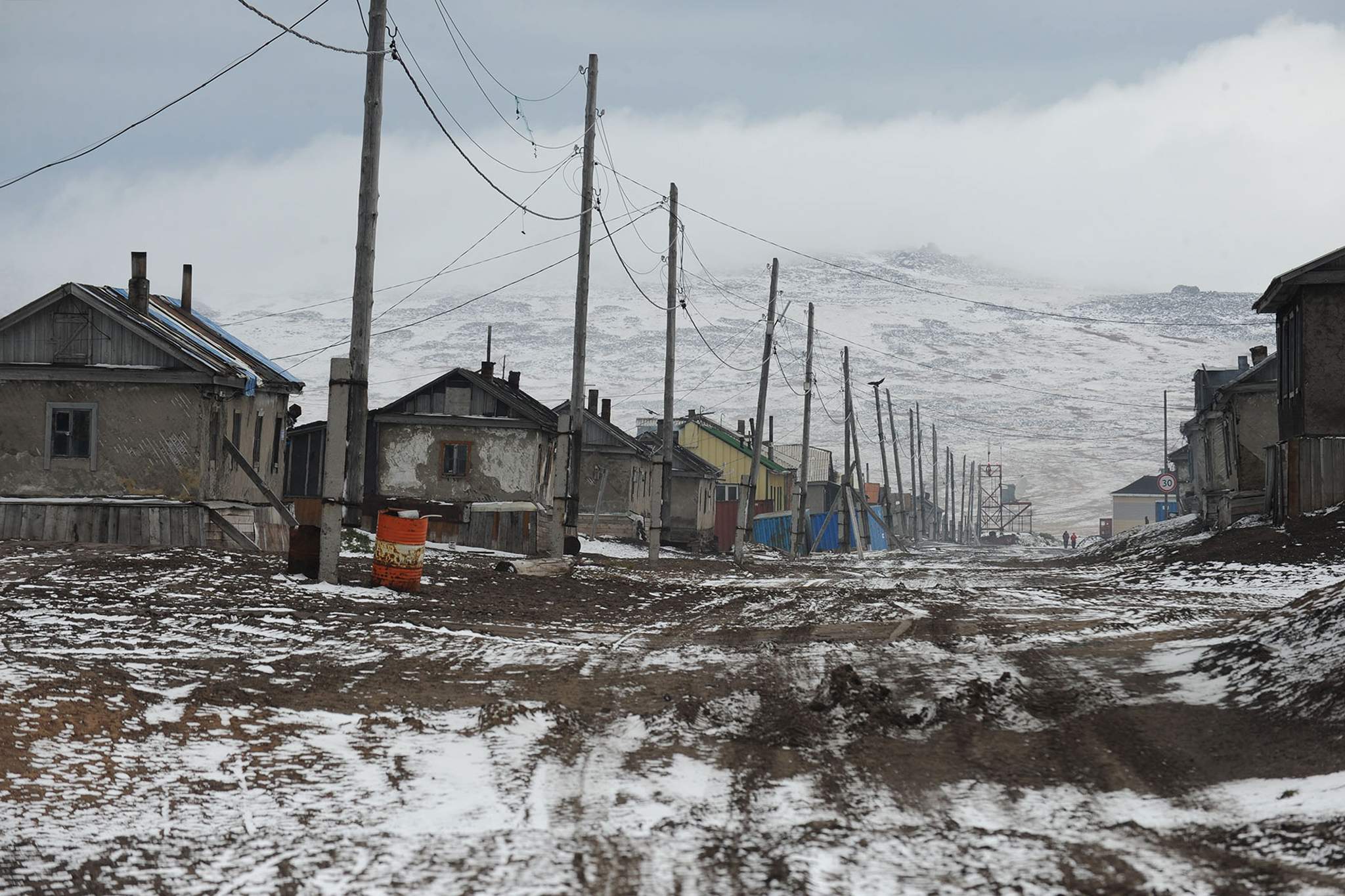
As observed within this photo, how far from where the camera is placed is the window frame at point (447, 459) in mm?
38688

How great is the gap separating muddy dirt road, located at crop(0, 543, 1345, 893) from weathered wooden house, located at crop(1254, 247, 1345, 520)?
1383 cm

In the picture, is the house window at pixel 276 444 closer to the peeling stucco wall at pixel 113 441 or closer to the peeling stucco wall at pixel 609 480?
the peeling stucco wall at pixel 113 441

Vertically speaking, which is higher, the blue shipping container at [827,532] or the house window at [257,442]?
the house window at [257,442]

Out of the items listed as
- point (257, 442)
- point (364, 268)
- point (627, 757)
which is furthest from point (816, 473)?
point (627, 757)

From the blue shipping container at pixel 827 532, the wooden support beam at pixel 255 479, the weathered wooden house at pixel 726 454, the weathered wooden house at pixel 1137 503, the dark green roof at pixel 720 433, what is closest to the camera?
the wooden support beam at pixel 255 479

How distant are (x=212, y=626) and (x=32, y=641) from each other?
175 cm

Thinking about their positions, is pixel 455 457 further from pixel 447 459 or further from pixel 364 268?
pixel 364 268

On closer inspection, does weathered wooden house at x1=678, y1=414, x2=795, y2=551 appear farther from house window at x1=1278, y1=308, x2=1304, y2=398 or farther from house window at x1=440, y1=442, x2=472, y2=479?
house window at x1=1278, y1=308, x2=1304, y2=398

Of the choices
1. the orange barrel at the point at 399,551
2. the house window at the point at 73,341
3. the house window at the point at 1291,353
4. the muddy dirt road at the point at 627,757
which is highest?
the house window at the point at 1291,353

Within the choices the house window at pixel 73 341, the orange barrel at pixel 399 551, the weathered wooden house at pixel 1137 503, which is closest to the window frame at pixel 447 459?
the house window at pixel 73 341

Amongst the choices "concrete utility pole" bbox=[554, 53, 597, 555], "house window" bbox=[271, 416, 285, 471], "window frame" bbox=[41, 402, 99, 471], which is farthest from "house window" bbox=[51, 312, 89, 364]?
"concrete utility pole" bbox=[554, 53, 597, 555]

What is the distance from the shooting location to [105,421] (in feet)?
83.3

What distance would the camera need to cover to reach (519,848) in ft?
18.7

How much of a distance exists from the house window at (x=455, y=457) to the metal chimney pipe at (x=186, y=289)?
10006mm
